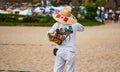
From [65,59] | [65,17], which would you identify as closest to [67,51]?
[65,59]

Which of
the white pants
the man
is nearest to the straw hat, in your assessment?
the man

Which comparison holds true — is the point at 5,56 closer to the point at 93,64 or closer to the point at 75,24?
the point at 93,64

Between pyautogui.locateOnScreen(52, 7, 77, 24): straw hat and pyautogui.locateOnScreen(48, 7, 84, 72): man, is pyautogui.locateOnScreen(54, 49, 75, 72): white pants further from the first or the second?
pyautogui.locateOnScreen(52, 7, 77, 24): straw hat

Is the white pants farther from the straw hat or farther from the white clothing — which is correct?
the straw hat

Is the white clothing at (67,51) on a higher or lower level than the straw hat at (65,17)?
lower

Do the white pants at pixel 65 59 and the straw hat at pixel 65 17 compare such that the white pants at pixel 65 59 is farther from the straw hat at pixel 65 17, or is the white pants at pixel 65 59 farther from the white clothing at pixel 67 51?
the straw hat at pixel 65 17

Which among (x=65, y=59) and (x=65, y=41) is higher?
(x=65, y=41)

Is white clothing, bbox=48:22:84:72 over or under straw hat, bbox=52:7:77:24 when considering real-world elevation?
under

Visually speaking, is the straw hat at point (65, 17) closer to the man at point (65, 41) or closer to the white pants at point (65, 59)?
the man at point (65, 41)

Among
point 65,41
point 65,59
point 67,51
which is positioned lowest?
point 65,59

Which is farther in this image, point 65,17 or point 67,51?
point 65,17

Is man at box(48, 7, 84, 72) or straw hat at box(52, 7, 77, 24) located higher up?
straw hat at box(52, 7, 77, 24)

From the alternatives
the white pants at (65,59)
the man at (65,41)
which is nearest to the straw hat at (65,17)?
the man at (65,41)

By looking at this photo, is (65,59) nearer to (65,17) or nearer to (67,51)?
(67,51)
